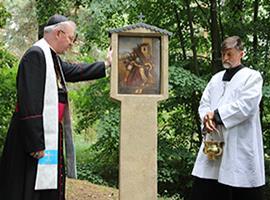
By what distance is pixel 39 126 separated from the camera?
309cm

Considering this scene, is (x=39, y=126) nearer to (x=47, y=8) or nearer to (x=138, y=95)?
(x=138, y=95)

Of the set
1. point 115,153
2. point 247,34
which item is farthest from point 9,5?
point 247,34

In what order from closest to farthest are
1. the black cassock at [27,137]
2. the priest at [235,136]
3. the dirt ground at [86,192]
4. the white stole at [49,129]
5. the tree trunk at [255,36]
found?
the black cassock at [27,137] < the white stole at [49,129] < the priest at [235,136] < the dirt ground at [86,192] < the tree trunk at [255,36]

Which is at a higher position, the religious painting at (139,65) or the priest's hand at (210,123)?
the religious painting at (139,65)

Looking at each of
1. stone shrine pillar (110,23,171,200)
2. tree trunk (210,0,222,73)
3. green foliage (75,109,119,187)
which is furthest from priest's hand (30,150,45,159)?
tree trunk (210,0,222,73)

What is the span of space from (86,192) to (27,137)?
2.70 m

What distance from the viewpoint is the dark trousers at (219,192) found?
153 inches

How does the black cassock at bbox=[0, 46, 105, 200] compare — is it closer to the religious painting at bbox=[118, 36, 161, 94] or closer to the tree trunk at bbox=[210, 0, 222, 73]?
the religious painting at bbox=[118, 36, 161, 94]

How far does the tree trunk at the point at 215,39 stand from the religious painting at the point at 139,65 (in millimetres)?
3146

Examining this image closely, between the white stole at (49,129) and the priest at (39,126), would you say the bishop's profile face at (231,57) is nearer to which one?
the priest at (39,126)

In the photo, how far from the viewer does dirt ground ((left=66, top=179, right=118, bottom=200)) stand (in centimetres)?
548

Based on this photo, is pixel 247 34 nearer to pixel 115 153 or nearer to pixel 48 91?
pixel 115 153

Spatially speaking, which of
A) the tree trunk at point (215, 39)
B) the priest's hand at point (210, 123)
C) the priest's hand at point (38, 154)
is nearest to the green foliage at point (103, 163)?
the tree trunk at point (215, 39)

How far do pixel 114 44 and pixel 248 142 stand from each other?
128 cm
